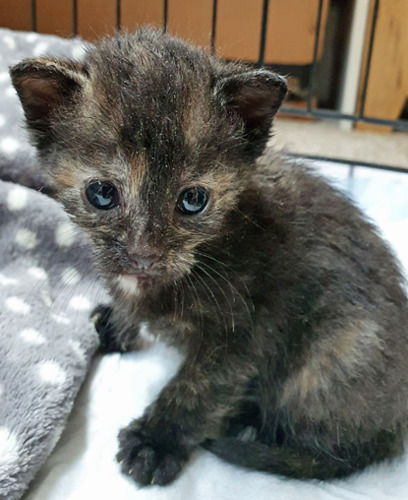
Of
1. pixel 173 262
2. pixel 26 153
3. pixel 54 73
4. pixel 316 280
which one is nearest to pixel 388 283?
pixel 316 280

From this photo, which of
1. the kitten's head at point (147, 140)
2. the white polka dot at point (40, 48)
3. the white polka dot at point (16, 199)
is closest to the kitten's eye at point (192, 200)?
the kitten's head at point (147, 140)

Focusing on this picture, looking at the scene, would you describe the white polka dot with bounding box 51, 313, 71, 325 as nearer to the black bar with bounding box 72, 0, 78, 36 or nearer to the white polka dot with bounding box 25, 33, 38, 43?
the white polka dot with bounding box 25, 33, 38, 43

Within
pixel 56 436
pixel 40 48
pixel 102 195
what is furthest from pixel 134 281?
pixel 40 48

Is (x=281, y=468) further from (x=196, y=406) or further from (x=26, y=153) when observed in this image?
(x=26, y=153)

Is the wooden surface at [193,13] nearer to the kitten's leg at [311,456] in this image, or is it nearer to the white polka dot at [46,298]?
the white polka dot at [46,298]

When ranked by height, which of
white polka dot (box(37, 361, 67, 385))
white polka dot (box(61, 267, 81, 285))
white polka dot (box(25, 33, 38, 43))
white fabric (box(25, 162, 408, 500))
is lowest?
white fabric (box(25, 162, 408, 500))

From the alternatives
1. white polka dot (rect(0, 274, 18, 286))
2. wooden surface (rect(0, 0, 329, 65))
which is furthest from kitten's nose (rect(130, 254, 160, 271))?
wooden surface (rect(0, 0, 329, 65))
